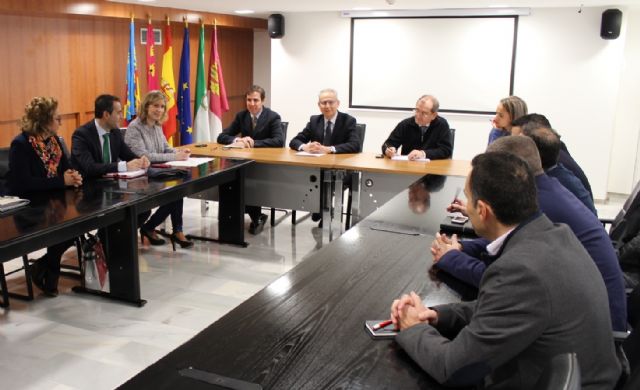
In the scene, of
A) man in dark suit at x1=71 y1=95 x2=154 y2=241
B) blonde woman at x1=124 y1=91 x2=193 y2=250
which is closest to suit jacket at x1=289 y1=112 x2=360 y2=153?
blonde woman at x1=124 y1=91 x2=193 y2=250

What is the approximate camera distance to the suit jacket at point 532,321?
123 centimetres

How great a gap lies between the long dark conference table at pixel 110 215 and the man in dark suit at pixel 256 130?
807 millimetres

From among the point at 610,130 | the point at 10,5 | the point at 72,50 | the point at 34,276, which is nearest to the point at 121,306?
the point at 34,276

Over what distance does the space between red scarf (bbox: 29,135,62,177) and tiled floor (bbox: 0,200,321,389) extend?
792 millimetres

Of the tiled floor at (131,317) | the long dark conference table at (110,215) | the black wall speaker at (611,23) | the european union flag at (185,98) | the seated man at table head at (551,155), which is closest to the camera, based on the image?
the seated man at table head at (551,155)

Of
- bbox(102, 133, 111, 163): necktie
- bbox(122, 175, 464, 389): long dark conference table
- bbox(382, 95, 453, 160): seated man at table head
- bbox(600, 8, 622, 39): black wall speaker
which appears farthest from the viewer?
bbox(600, 8, 622, 39): black wall speaker

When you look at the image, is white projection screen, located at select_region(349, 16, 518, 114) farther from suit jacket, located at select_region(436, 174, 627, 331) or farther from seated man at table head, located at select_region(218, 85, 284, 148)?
suit jacket, located at select_region(436, 174, 627, 331)

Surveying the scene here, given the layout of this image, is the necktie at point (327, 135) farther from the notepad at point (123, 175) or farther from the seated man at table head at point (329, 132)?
the notepad at point (123, 175)

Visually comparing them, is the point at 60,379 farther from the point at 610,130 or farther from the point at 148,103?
the point at 610,130

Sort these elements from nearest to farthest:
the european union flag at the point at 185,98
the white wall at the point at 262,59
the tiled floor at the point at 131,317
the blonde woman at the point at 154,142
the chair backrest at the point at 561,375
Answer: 1. the chair backrest at the point at 561,375
2. the tiled floor at the point at 131,317
3. the blonde woman at the point at 154,142
4. the european union flag at the point at 185,98
5. the white wall at the point at 262,59

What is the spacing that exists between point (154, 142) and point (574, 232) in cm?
339

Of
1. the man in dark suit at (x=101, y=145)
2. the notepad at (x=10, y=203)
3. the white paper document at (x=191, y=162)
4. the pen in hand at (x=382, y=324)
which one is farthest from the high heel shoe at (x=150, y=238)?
the pen in hand at (x=382, y=324)

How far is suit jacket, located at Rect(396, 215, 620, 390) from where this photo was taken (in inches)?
48.4

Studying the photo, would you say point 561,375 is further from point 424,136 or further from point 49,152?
point 424,136
